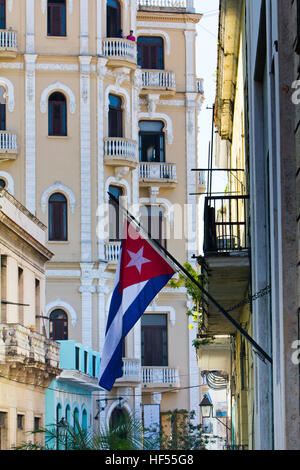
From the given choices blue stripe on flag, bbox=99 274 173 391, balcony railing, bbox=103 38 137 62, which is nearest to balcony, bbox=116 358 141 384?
balcony railing, bbox=103 38 137 62

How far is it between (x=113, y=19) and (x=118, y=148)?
5115 mm

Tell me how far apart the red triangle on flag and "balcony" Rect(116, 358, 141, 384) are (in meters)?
31.0

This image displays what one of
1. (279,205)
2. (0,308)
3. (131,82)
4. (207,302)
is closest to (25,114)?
(131,82)

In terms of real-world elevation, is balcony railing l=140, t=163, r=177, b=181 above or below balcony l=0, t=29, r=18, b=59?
below

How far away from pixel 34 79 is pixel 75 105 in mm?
1712

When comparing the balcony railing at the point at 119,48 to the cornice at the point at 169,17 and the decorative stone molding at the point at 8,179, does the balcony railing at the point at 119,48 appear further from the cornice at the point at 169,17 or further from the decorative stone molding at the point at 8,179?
the decorative stone molding at the point at 8,179

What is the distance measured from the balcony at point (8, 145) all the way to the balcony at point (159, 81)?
7.62m

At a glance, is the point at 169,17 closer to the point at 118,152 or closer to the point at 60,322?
the point at 118,152

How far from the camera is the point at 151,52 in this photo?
5053cm

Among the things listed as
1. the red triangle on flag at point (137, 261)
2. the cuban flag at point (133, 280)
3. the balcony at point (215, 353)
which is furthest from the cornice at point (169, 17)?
the red triangle on flag at point (137, 261)

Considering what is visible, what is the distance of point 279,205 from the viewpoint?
8797 mm

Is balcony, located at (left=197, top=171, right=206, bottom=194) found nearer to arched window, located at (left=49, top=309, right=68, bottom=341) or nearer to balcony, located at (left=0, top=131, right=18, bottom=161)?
balcony, located at (left=0, top=131, right=18, bottom=161)

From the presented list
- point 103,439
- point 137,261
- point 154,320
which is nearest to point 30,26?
point 154,320

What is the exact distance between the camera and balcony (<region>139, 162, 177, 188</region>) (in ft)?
159
